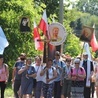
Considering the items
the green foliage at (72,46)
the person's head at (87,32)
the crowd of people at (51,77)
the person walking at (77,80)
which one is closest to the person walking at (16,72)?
the crowd of people at (51,77)

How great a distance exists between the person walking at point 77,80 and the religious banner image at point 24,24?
1.87 metres

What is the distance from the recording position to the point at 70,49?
142ft

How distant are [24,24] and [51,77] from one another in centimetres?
192

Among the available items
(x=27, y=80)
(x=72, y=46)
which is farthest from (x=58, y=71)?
(x=72, y=46)

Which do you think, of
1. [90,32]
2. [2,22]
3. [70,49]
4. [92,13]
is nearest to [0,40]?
[90,32]

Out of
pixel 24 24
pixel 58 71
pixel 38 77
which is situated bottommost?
pixel 38 77

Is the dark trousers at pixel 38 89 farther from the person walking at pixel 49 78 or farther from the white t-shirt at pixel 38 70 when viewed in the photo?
the person walking at pixel 49 78

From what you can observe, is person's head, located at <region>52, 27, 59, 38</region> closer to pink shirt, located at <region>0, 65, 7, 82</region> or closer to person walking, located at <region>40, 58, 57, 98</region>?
person walking, located at <region>40, 58, 57, 98</region>

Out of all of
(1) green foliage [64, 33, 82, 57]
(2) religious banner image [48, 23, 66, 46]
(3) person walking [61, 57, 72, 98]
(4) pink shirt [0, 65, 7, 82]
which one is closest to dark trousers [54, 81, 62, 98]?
(3) person walking [61, 57, 72, 98]

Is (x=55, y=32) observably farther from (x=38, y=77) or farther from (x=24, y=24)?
(x=38, y=77)

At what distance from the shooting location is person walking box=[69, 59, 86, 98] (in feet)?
43.4

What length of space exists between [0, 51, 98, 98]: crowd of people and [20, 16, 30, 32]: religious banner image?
2.77ft

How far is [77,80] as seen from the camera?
13.3 m

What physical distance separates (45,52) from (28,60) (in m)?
0.55
